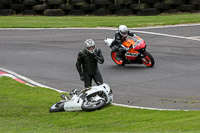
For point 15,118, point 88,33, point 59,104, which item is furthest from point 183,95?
point 88,33

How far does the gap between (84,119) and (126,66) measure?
7179 millimetres

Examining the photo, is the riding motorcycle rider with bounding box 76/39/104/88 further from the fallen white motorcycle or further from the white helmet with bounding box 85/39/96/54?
the fallen white motorcycle

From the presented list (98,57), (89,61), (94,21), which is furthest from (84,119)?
(94,21)

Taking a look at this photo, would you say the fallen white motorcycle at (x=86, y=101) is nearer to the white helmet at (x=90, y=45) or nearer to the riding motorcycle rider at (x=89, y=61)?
the riding motorcycle rider at (x=89, y=61)

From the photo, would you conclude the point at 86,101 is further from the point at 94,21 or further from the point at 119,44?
the point at 94,21

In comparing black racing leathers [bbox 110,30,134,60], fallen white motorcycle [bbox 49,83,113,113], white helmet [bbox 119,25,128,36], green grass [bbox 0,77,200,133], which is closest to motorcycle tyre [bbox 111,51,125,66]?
black racing leathers [bbox 110,30,134,60]

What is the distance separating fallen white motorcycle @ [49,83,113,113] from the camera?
1123 centimetres

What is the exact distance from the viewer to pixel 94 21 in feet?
82.9

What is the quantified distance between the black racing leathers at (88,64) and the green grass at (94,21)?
443 inches

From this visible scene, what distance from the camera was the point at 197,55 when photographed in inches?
709

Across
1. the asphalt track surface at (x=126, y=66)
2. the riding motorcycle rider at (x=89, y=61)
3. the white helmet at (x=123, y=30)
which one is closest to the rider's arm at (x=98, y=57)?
the riding motorcycle rider at (x=89, y=61)

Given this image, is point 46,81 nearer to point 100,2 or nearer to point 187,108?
point 187,108

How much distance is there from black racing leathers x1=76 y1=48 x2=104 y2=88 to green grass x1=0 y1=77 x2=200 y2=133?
1.11 metres

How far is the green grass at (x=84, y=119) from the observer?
8812mm
